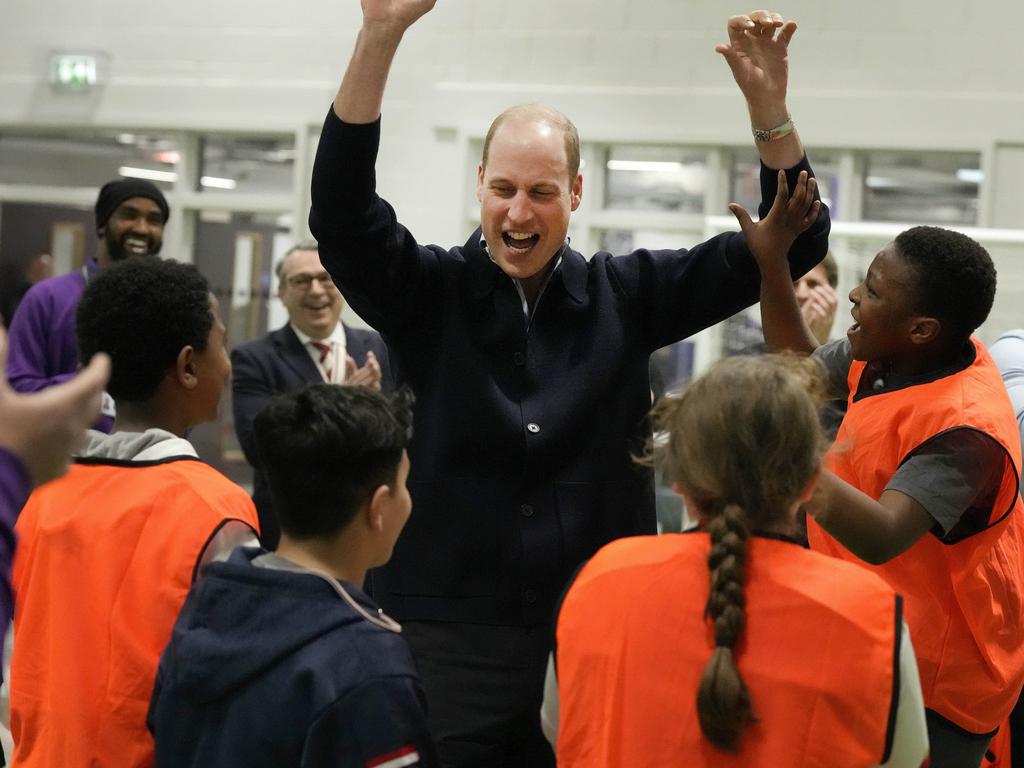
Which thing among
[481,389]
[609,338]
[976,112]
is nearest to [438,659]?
[481,389]

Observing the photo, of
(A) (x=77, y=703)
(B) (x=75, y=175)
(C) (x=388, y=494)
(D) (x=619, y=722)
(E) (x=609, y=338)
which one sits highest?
(B) (x=75, y=175)

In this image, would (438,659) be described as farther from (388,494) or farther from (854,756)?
(854,756)

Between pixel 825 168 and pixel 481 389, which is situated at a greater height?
pixel 825 168

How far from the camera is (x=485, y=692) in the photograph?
79.7 inches

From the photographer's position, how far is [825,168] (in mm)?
6738

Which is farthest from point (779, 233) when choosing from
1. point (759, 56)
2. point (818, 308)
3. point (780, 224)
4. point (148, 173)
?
point (148, 173)

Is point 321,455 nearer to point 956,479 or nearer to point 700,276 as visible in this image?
point 700,276

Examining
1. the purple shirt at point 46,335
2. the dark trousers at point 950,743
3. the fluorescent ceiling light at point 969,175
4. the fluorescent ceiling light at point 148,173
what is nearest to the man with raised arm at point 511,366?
the dark trousers at point 950,743

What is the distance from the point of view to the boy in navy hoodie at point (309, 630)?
1.52m

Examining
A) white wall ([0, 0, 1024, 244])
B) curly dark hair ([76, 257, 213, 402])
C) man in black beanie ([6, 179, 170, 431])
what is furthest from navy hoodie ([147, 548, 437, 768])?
white wall ([0, 0, 1024, 244])

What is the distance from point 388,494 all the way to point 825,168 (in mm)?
5503

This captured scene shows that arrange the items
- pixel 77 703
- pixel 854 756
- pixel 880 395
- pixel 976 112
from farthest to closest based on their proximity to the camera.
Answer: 1. pixel 976 112
2. pixel 880 395
3. pixel 77 703
4. pixel 854 756

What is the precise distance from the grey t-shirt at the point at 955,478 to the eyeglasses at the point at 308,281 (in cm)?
296

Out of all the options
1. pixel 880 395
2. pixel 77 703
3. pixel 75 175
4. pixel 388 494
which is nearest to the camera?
pixel 388 494
